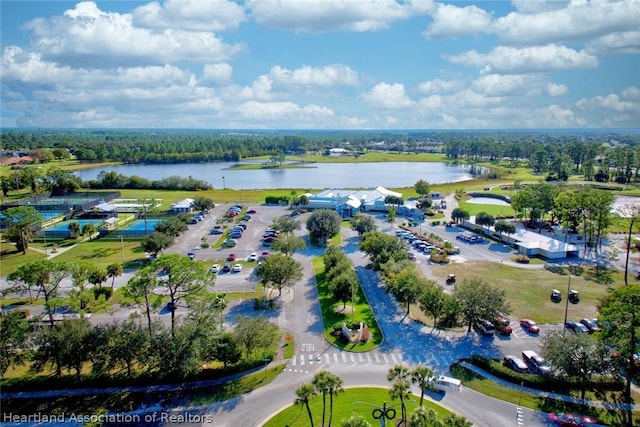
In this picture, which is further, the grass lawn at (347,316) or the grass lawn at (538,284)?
the grass lawn at (538,284)

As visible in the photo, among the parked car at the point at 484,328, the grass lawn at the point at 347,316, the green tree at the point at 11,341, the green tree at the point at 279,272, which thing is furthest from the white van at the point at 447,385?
the green tree at the point at 11,341

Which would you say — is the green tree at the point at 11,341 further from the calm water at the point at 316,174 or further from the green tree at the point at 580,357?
the calm water at the point at 316,174

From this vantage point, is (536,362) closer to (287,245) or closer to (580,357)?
(580,357)

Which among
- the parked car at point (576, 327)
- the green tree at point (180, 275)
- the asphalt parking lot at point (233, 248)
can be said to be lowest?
the parked car at point (576, 327)

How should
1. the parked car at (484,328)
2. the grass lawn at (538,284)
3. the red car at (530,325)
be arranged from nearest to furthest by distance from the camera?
the parked car at (484,328) < the red car at (530,325) < the grass lawn at (538,284)

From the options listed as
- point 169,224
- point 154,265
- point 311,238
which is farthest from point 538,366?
point 169,224

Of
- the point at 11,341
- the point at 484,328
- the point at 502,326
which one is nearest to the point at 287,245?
the point at 484,328

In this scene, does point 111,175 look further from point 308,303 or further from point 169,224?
point 308,303
